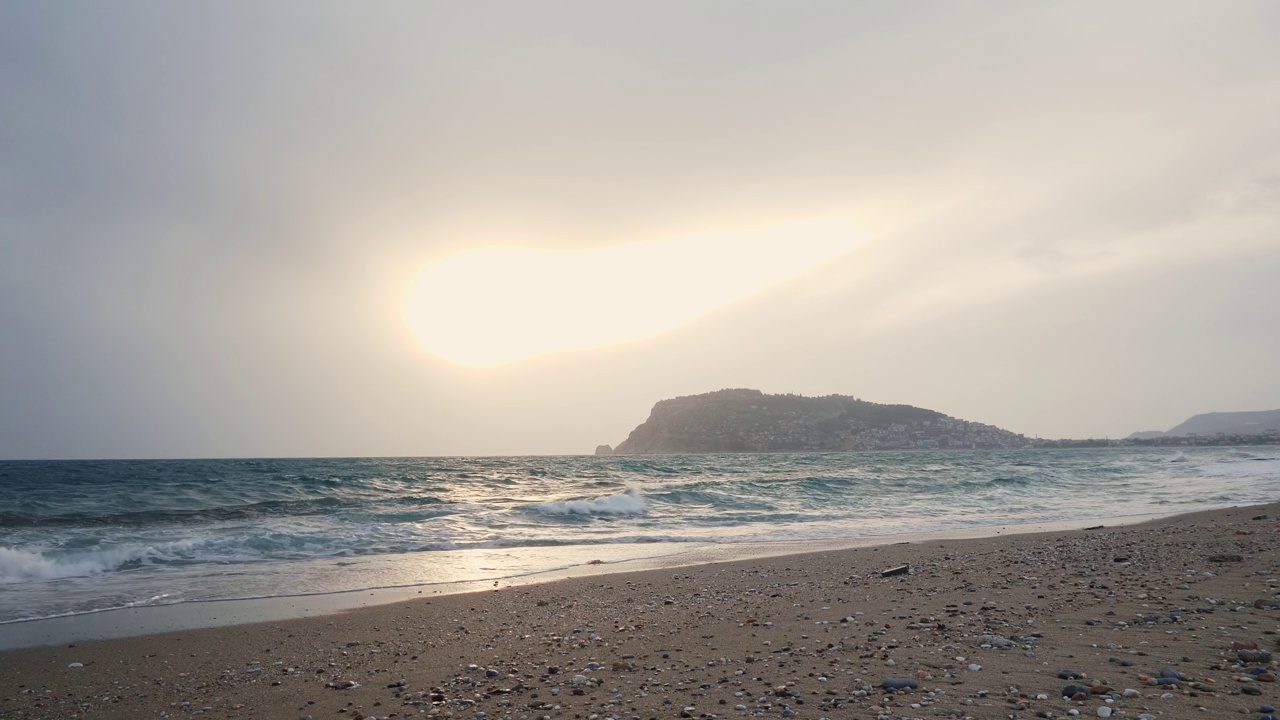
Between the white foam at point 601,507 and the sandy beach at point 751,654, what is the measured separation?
13252 millimetres

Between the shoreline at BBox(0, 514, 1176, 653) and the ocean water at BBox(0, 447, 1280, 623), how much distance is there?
0.42 metres

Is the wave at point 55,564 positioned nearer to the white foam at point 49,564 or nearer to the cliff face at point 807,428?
the white foam at point 49,564

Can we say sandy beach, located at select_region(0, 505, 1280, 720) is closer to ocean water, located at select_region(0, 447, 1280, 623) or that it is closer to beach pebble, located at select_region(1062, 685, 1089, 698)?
beach pebble, located at select_region(1062, 685, 1089, 698)

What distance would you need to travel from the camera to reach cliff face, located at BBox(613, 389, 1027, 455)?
110438mm

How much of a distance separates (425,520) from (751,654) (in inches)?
620

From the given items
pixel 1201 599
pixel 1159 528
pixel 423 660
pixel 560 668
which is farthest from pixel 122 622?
pixel 1159 528

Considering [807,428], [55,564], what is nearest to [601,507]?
[55,564]

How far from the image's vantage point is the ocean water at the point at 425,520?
1205 cm

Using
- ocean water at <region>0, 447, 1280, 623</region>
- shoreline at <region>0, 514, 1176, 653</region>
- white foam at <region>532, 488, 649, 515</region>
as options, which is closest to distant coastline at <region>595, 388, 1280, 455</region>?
ocean water at <region>0, 447, 1280, 623</region>

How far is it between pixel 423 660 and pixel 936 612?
4.82 meters

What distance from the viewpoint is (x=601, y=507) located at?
941 inches

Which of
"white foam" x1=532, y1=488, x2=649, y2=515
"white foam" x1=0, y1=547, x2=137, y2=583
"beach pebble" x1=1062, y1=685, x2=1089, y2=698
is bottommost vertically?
"white foam" x1=532, y1=488, x2=649, y2=515

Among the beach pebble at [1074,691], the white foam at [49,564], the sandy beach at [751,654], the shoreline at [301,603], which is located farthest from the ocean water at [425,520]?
the beach pebble at [1074,691]

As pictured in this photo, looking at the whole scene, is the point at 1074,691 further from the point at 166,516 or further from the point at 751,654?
the point at 166,516
